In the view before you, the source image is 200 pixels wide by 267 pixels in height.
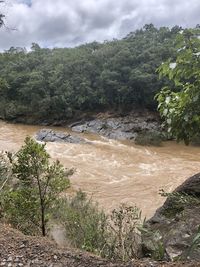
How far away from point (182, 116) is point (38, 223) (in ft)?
13.4

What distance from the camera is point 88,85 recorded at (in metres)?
29.8

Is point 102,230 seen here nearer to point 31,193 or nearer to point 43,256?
point 31,193

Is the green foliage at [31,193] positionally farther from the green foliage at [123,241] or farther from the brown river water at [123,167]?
the brown river water at [123,167]

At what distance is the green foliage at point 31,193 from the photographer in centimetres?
552

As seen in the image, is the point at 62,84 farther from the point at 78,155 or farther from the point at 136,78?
→ the point at 78,155

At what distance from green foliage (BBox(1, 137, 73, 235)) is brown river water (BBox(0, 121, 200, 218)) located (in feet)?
17.3

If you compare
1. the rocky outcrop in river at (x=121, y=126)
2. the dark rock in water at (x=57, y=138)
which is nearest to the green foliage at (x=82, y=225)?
the dark rock in water at (x=57, y=138)

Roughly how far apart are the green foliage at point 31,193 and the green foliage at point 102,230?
79 centimetres

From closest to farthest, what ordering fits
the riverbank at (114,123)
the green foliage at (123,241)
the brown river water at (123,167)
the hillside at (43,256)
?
the hillside at (43,256) → the green foliage at (123,241) → the brown river water at (123,167) → the riverbank at (114,123)

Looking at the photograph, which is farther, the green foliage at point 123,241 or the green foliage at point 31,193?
the green foliage at point 31,193

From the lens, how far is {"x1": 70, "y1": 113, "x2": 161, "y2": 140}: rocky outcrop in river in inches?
1003

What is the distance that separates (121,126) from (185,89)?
2433cm

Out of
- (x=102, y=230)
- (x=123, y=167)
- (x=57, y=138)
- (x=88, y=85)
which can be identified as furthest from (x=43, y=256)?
(x=88, y=85)

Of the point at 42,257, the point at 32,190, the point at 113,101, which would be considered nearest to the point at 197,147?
the point at 113,101
